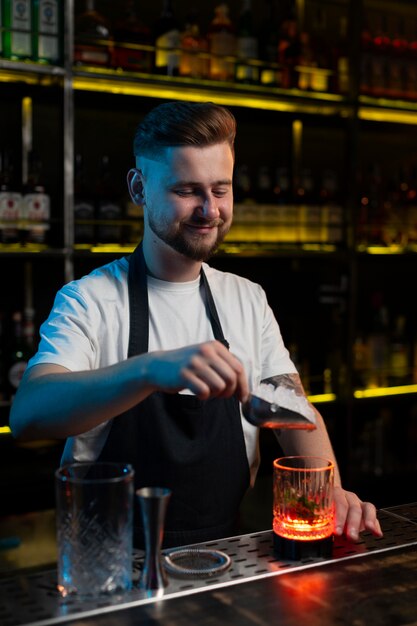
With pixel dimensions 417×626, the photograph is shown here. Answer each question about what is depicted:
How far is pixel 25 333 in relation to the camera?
260cm

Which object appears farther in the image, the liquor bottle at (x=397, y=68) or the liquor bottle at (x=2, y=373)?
the liquor bottle at (x=397, y=68)

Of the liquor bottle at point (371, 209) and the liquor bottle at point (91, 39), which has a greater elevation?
the liquor bottle at point (91, 39)

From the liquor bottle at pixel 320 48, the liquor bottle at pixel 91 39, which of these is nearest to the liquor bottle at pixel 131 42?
the liquor bottle at pixel 91 39

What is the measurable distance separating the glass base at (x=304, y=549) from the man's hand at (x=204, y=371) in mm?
293

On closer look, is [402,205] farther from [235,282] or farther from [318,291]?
[235,282]

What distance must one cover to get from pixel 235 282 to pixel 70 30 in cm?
114

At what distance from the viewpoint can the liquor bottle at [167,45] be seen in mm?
2691

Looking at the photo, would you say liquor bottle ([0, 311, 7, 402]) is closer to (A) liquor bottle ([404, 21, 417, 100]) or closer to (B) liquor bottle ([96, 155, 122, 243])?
(B) liquor bottle ([96, 155, 122, 243])

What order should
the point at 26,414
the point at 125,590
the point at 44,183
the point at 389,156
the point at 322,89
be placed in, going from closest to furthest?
the point at 125,590, the point at 26,414, the point at 44,183, the point at 322,89, the point at 389,156

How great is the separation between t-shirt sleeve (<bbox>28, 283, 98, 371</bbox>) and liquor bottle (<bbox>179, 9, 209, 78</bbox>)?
1.35m

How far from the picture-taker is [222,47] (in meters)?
2.85

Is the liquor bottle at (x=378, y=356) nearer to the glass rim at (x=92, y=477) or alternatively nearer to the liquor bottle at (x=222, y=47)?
the liquor bottle at (x=222, y=47)

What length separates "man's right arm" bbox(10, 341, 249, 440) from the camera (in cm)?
104

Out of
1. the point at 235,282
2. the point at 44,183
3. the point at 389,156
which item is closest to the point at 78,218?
the point at 44,183
